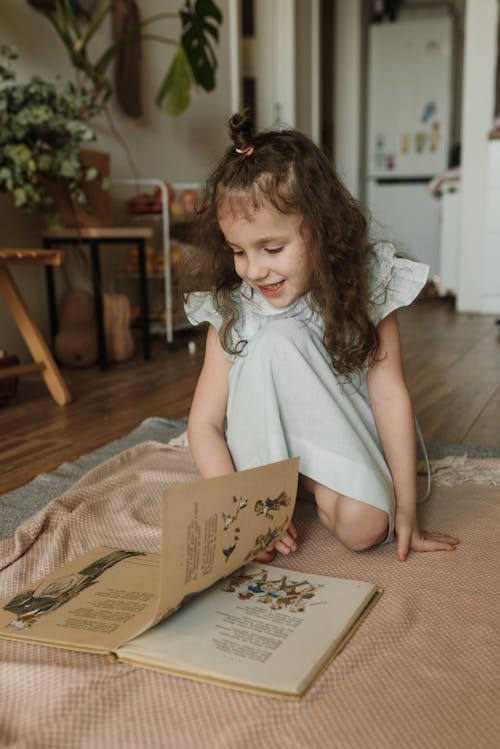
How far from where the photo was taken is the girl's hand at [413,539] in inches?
36.3

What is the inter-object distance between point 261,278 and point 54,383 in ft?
3.77

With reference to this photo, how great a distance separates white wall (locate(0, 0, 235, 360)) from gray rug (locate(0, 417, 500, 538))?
96 cm

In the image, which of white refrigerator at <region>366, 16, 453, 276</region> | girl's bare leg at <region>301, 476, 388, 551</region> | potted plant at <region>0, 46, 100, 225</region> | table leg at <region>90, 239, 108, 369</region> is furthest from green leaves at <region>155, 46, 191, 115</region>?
white refrigerator at <region>366, 16, 453, 276</region>

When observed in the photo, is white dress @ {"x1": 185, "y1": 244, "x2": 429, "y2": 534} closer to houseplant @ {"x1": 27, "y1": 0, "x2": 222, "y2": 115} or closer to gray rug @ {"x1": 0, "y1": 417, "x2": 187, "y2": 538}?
gray rug @ {"x1": 0, "y1": 417, "x2": 187, "y2": 538}

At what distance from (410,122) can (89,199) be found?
10.8 ft

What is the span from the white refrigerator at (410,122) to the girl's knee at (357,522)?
426 centimetres

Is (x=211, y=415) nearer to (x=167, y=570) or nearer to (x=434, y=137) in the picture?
(x=167, y=570)

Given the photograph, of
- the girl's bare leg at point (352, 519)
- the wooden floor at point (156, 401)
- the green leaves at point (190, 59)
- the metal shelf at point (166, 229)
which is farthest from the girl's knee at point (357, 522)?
the green leaves at point (190, 59)

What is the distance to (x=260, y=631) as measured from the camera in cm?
70

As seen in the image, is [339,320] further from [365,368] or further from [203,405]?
[203,405]

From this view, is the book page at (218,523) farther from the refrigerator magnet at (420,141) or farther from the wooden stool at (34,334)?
the refrigerator magnet at (420,141)

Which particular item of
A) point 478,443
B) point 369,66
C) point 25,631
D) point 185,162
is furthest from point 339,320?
point 369,66

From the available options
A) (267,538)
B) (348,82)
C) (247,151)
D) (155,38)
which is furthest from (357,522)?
(348,82)

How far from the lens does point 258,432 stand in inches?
36.8
